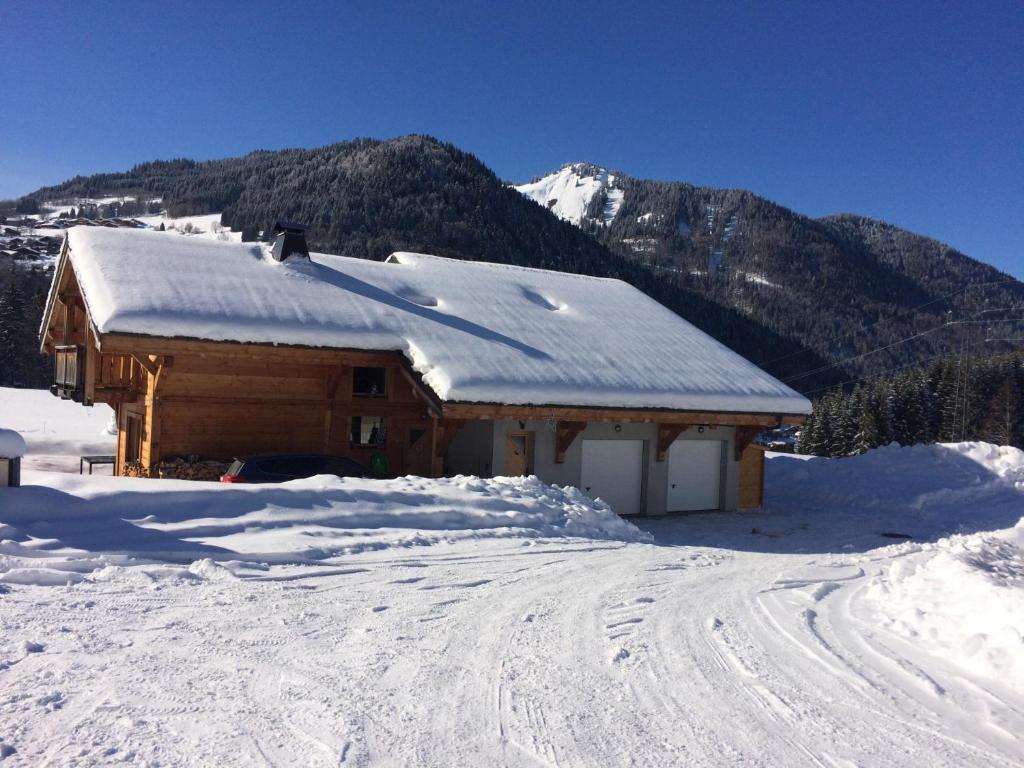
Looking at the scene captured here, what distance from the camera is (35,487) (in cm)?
837

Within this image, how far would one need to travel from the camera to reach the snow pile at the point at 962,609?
662 cm

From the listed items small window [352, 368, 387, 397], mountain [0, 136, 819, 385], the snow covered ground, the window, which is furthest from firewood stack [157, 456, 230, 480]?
mountain [0, 136, 819, 385]

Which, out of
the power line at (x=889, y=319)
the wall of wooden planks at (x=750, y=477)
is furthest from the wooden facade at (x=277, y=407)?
the power line at (x=889, y=319)

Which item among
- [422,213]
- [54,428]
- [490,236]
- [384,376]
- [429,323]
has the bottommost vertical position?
[54,428]

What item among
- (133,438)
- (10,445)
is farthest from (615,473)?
(10,445)

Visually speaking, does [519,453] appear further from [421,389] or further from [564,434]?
[421,389]

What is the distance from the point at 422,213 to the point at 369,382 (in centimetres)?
7963

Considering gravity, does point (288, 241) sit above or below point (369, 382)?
above

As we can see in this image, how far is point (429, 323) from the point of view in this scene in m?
17.3

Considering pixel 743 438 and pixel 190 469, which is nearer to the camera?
pixel 190 469

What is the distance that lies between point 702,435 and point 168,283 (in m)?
12.8

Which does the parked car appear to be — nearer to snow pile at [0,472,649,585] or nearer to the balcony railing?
snow pile at [0,472,649,585]

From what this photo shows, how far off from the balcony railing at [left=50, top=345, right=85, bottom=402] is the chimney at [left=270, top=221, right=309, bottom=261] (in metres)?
4.98

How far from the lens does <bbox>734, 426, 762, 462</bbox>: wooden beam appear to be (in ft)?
63.0
